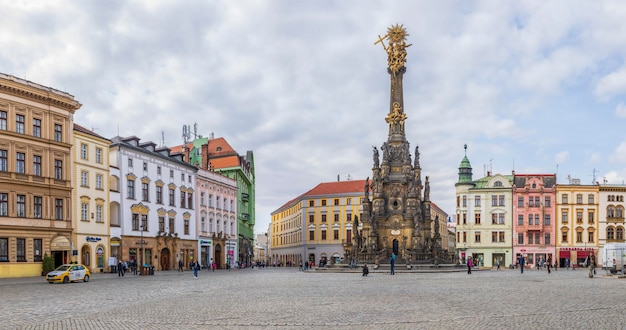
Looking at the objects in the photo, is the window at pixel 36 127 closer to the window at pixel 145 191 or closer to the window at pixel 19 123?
the window at pixel 19 123

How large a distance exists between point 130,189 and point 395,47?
29.2 metres

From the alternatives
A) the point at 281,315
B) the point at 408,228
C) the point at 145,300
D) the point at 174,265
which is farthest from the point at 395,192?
the point at 281,315

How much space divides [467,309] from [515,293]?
8090 mm

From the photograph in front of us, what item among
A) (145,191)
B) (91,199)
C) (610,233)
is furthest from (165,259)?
(610,233)

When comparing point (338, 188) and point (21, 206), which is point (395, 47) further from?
point (338, 188)

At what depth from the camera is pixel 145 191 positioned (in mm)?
70625

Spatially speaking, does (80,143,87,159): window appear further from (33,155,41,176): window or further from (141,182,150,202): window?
(141,182,150,202): window

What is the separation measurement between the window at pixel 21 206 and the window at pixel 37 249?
2383 mm

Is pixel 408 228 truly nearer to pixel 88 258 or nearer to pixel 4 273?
pixel 88 258

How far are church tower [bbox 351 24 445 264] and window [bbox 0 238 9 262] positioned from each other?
2806 cm

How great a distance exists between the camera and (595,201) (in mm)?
97000

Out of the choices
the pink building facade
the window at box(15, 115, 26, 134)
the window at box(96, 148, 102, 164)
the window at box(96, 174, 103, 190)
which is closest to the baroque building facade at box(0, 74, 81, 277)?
the window at box(15, 115, 26, 134)

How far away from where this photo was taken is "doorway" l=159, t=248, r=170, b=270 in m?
73.4

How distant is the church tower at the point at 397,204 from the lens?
197 ft
